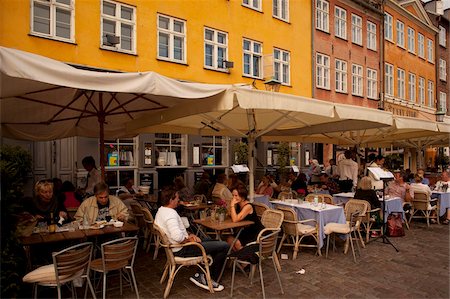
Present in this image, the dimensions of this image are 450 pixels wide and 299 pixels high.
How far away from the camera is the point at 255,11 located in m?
15.3

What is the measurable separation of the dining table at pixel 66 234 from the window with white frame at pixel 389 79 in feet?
75.0

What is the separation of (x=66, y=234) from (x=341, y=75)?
18574 millimetres

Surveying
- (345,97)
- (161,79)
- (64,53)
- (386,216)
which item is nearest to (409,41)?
(345,97)

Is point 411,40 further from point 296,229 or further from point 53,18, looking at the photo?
point 296,229

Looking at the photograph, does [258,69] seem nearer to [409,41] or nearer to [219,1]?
[219,1]

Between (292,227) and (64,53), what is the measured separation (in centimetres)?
812

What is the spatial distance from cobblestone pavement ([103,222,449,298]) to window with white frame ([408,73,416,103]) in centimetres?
2271

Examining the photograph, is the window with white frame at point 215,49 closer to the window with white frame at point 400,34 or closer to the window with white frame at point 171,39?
the window with white frame at point 171,39

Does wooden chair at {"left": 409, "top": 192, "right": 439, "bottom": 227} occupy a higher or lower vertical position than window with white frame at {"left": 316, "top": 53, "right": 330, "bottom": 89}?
lower

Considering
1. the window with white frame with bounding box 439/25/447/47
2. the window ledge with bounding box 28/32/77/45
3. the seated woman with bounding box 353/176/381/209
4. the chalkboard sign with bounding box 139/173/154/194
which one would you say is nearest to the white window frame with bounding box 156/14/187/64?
the window ledge with bounding box 28/32/77/45

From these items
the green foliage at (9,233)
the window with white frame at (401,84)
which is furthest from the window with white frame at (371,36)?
the green foliage at (9,233)

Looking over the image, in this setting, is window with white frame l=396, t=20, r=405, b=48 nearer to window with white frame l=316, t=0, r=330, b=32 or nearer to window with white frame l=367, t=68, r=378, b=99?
window with white frame l=367, t=68, r=378, b=99

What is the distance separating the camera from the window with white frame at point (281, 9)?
16547 mm

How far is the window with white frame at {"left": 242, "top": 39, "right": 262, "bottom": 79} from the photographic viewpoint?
49.3 feet
